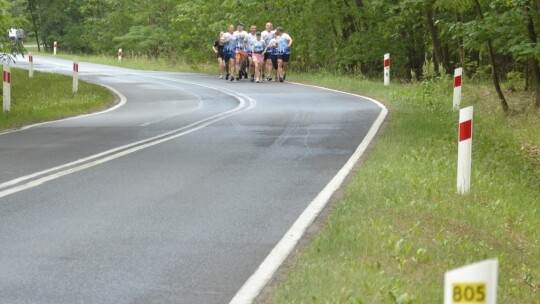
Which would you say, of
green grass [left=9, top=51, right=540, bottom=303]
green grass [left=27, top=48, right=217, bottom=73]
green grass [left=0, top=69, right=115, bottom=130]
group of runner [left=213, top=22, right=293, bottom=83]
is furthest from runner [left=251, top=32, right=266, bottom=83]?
green grass [left=9, top=51, right=540, bottom=303]

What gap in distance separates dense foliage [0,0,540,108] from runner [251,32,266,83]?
386 centimetres

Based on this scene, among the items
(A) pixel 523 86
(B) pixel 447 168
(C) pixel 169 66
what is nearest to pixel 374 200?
(B) pixel 447 168

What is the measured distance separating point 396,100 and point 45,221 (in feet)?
52.9

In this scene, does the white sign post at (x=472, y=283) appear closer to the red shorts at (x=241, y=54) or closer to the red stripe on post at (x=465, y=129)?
the red stripe on post at (x=465, y=129)

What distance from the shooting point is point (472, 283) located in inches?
125

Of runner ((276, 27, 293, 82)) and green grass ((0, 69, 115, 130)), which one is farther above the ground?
runner ((276, 27, 293, 82))

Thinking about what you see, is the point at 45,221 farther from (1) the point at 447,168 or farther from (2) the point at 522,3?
(2) the point at 522,3

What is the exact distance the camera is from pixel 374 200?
956 cm

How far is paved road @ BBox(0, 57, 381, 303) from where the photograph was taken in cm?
652

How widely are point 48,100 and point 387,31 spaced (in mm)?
14031

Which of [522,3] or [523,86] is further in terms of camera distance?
[523,86]

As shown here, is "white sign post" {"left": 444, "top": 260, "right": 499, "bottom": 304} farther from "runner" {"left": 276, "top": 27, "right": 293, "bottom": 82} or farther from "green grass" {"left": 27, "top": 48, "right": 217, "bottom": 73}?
"green grass" {"left": 27, "top": 48, "right": 217, "bottom": 73}

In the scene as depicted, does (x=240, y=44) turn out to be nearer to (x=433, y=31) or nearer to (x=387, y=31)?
(x=387, y=31)

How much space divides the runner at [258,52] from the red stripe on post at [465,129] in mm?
23607
